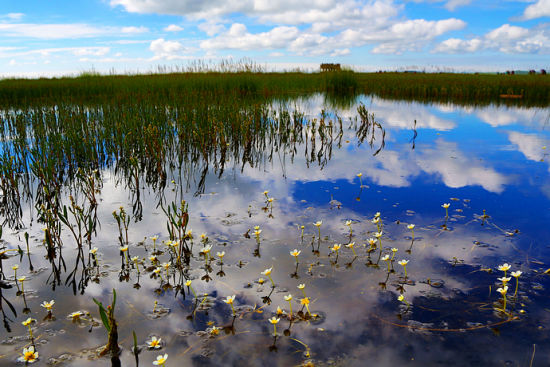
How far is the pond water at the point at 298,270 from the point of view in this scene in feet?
9.37

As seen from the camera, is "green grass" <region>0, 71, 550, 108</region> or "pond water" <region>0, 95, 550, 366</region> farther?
"green grass" <region>0, 71, 550, 108</region>

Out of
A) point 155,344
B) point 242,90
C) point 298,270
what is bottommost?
point 155,344

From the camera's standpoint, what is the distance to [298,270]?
3938 millimetres

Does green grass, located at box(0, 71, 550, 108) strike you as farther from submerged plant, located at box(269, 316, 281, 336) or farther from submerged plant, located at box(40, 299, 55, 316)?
submerged plant, located at box(269, 316, 281, 336)

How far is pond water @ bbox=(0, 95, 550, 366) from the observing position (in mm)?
2857

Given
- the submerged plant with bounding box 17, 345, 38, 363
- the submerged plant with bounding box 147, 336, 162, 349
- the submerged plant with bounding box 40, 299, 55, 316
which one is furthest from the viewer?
the submerged plant with bounding box 40, 299, 55, 316

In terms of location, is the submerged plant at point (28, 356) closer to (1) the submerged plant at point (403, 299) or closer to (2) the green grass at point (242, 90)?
(1) the submerged plant at point (403, 299)

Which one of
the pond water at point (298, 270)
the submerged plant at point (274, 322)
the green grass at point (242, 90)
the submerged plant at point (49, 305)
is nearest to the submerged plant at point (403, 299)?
the pond water at point (298, 270)

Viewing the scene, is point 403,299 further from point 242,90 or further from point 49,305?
point 242,90

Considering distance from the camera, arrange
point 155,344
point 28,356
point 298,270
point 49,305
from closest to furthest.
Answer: point 28,356 → point 155,344 → point 49,305 → point 298,270

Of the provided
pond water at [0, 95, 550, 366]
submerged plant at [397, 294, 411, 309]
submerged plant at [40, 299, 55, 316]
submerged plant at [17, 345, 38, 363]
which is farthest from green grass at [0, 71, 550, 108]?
submerged plant at [17, 345, 38, 363]

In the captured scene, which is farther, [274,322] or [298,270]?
[298,270]

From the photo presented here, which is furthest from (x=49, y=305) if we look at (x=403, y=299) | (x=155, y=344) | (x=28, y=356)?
(x=403, y=299)

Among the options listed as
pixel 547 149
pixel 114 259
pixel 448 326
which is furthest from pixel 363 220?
pixel 547 149
